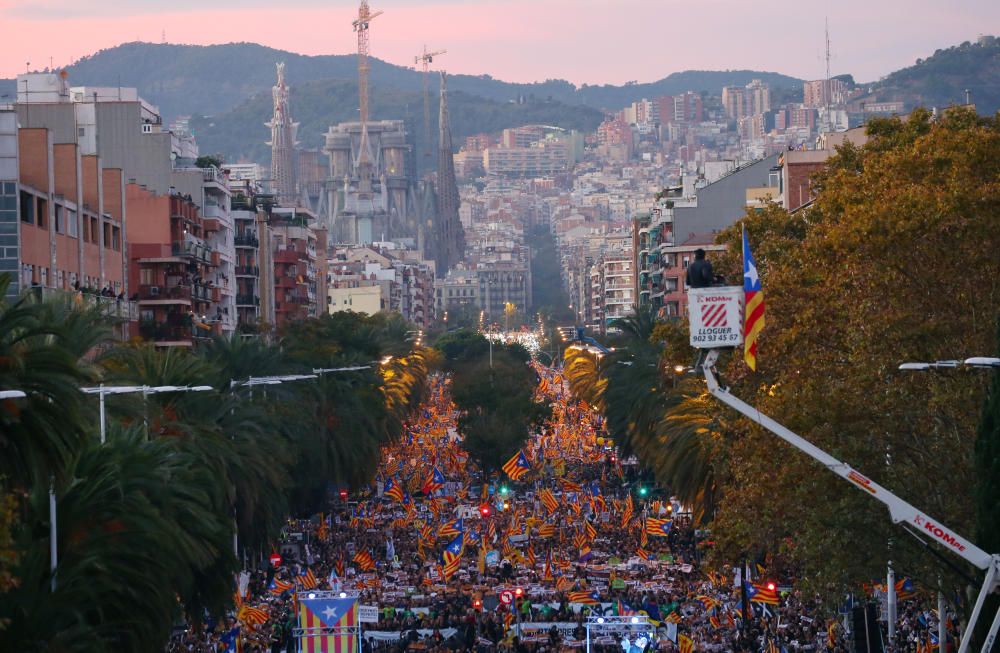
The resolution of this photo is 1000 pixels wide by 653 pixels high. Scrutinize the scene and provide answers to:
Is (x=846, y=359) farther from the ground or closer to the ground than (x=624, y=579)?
farther from the ground

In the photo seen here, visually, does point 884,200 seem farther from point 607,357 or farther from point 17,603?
point 607,357

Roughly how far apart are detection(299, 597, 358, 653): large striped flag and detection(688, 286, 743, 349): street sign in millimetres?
21649

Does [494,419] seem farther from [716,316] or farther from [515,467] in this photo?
[716,316]

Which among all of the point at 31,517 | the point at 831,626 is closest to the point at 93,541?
the point at 31,517

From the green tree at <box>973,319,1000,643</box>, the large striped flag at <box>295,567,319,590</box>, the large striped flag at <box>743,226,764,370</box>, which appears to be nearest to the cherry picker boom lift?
the large striped flag at <box>743,226,764,370</box>

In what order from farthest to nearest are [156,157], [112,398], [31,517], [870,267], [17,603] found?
[156,157]
[112,398]
[870,267]
[31,517]
[17,603]

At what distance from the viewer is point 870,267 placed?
35406mm

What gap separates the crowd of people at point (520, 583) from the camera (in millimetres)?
47344

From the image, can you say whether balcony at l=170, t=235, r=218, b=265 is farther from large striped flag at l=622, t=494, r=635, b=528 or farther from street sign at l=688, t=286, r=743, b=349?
street sign at l=688, t=286, r=743, b=349

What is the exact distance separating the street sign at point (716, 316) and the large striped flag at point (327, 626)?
21649 millimetres

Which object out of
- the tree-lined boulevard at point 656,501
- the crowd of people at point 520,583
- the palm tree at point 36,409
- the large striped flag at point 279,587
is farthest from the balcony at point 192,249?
the palm tree at point 36,409

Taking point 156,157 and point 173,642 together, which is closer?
point 173,642

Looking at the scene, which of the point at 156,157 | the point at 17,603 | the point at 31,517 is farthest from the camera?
the point at 156,157

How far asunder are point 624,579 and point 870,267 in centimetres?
2564
